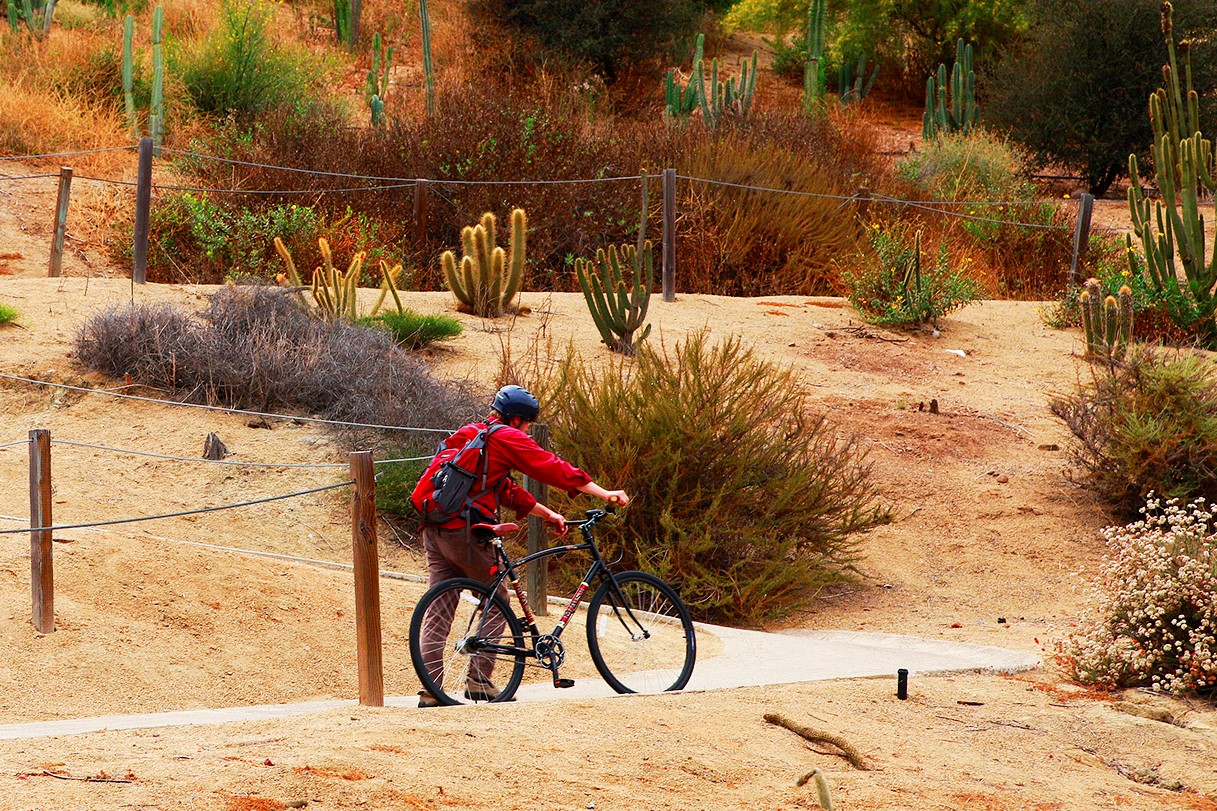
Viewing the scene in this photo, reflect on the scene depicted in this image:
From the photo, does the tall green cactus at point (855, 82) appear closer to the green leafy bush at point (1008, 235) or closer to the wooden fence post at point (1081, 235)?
the green leafy bush at point (1008, 235)

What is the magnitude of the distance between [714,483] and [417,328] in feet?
12.3

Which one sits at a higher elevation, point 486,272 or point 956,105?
point 956,105

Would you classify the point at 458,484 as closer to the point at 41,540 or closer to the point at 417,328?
the point at 41,540

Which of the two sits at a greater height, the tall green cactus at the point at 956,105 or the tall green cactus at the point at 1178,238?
the tall green cactus at the point at 956,105

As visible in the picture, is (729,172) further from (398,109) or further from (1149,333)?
(398,109)

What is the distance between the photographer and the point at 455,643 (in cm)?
619

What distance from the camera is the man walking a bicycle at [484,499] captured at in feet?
19.3

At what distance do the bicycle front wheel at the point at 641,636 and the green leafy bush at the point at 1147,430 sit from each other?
543 cm

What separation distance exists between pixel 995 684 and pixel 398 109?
60.9ft

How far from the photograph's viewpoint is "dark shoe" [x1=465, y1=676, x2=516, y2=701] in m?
6.07

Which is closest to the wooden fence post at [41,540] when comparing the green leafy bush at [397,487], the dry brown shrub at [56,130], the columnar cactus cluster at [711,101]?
the green leafy bush at [397,487]

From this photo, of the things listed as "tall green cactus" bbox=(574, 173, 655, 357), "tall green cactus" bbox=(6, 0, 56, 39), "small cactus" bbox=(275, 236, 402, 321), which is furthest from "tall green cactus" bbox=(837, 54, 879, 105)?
"small cactus" bbox=(275, 236, 402, 321)

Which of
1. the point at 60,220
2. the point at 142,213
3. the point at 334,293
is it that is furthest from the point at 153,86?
the point at 334,293

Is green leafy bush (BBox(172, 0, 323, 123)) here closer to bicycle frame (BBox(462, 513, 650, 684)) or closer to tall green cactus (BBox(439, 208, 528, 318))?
tall green cactus (BBox(439, 208, 528, 318))
